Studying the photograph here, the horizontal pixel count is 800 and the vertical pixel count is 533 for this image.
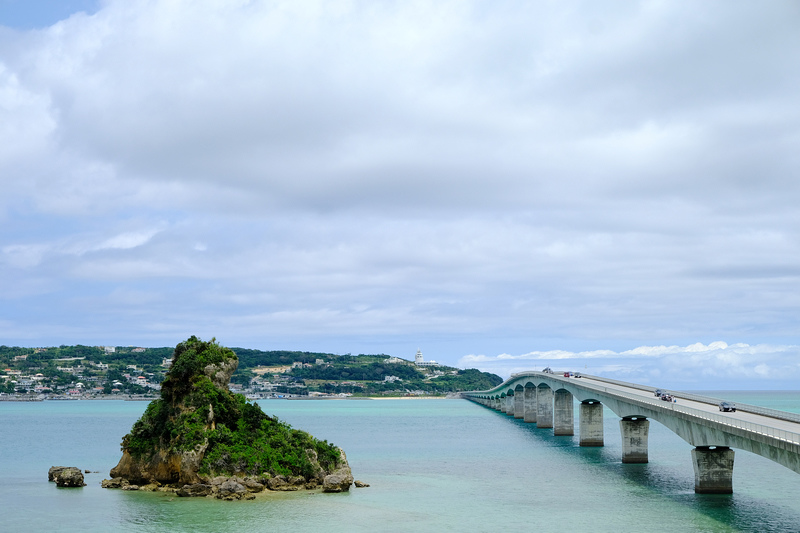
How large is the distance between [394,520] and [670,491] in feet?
85.5

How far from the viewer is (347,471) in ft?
216

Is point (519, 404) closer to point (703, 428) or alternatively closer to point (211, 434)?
point (703, 428)

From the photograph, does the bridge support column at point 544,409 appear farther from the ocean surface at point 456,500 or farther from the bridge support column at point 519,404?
the ocean surface at point 456,500

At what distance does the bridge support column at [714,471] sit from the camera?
61875 millimetres

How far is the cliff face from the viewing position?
63.2m

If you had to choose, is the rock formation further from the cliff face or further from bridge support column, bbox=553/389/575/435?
bridge support column, bbox=553/389/575/435

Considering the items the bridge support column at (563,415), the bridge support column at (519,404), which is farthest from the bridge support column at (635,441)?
the bridge support column at (519,404)

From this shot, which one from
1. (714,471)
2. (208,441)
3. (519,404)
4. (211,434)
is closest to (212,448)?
(208,441)

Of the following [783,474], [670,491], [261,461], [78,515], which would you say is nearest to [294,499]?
[261,461]

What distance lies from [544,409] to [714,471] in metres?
93.9

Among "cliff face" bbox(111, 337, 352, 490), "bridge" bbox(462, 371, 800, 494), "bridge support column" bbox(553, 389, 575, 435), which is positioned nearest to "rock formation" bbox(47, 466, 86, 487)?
"cliff face" bbox(111, 337, 352, 490)

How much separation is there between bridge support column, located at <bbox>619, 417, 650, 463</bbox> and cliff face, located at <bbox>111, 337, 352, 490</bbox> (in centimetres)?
3404

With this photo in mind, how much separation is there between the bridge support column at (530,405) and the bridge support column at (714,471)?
362 feet

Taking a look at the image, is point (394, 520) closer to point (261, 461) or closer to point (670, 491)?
point (261, 461)
